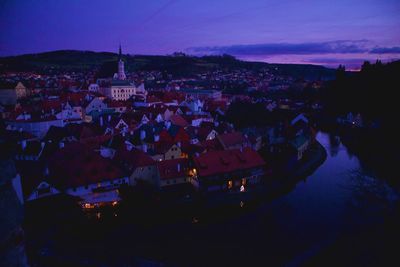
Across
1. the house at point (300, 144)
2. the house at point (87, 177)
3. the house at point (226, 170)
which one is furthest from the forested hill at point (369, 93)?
the house at point (87, 177)

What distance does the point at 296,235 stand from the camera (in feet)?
42.5

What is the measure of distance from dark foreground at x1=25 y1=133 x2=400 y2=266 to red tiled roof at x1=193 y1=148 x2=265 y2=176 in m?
1.68

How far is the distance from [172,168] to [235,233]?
4917 mm

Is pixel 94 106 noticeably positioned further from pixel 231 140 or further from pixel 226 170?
pixel 226 170

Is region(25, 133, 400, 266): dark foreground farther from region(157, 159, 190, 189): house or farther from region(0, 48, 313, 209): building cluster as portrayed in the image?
region(157, 159, 190, 189): house

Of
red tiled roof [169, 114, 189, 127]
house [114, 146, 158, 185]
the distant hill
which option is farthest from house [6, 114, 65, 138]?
the distant hill

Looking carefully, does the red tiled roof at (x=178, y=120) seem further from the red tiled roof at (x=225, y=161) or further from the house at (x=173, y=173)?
the house at (x=173, y=173)

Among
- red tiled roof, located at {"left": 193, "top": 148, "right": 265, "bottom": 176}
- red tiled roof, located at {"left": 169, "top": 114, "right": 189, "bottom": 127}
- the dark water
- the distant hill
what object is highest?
the distant hill

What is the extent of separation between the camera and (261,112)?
33469 millimetres

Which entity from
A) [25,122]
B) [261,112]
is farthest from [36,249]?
[261,112]

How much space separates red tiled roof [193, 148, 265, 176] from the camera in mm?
16344

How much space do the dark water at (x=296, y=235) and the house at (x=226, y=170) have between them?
1.97 metres

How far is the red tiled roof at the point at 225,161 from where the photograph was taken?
16.3m

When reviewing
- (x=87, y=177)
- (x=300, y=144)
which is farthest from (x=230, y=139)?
(x=87, y=177)
